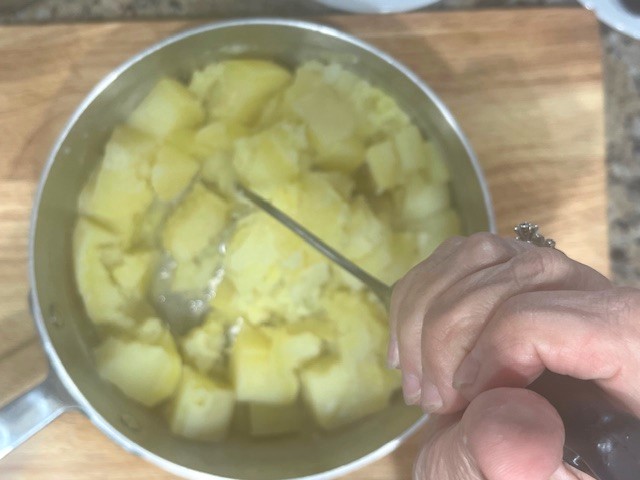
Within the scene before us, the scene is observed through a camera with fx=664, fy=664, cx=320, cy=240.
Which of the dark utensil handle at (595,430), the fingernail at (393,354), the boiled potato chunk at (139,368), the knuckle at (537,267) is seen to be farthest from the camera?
the boiled potato chunk at (139,368)

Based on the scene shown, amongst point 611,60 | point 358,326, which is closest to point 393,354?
point 358,326

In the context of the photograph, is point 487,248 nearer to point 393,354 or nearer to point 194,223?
point 393,354

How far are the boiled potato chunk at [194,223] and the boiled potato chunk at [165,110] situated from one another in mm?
74

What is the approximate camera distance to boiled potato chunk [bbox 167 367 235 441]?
27.3 inches

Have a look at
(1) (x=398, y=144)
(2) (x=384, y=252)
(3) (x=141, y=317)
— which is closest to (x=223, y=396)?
(3) (x=141, y=317)

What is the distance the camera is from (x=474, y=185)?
2.30 feet

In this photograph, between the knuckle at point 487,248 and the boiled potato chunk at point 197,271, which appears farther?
the boiled potato chunk at point 197,271

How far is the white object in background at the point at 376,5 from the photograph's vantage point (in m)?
0.77

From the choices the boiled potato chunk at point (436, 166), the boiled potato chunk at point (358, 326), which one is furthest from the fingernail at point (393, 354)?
the boiled potato chunk at point (436, 166)

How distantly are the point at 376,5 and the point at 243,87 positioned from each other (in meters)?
0.19

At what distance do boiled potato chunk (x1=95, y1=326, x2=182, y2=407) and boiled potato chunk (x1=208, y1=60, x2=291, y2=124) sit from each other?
270mm

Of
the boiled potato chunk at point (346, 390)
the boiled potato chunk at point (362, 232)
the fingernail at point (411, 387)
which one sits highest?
the boiled potato chunk at point (362, 232)

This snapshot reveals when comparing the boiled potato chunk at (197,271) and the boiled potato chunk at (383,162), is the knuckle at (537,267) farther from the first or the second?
the boiled potato chunk at (197,271)

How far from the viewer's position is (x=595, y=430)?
36 centimetres
